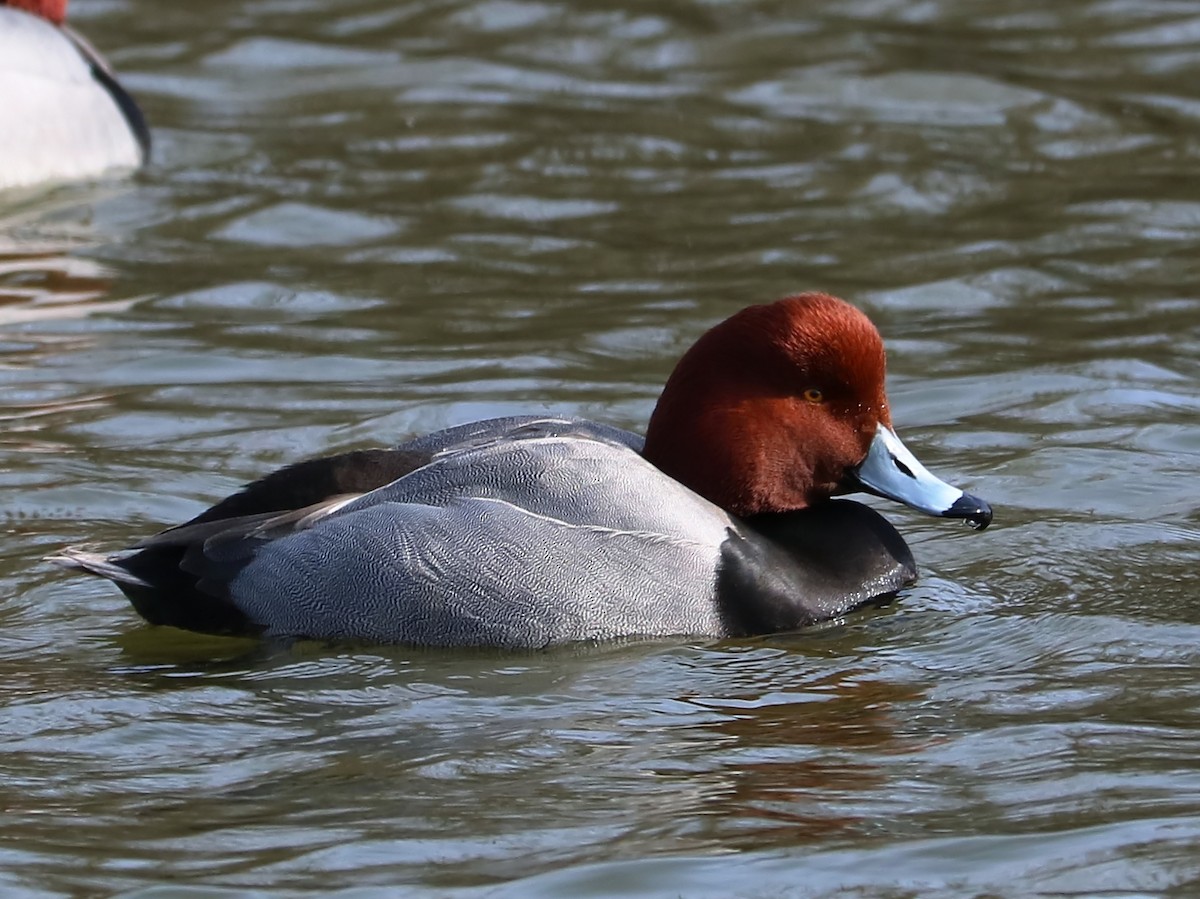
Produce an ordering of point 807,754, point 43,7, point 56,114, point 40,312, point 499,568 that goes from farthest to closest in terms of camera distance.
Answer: point 43,7
point 56,114
point 40,312
point 499,568
point 807,754

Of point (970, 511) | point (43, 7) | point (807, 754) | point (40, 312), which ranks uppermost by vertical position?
point (43, 7)

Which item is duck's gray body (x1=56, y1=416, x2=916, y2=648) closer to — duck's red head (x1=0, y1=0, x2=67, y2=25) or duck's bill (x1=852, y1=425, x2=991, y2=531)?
duck's bill (x1=852, y1=425, x2=991, y2=531)

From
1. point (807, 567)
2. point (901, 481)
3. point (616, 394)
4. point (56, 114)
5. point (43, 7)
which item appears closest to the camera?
point (807, 567)

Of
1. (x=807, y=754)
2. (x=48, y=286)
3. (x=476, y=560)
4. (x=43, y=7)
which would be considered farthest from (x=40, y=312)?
(x=807, y=754)

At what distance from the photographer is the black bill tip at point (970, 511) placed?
6.07m

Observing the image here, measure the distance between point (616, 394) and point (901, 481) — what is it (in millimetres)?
2059

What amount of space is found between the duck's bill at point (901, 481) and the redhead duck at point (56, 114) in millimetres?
6100

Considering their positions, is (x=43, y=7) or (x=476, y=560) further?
(x=43, y=7)

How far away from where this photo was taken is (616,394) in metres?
8.08

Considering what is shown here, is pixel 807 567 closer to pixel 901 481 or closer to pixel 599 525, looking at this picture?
pixel 901 481

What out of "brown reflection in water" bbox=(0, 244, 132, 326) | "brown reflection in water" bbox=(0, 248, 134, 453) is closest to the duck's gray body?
"brown reflection in water" bbox=(0, 248, 134, 453)

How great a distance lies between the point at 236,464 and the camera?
7.43 meters

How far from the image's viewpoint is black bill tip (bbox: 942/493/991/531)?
239 inches

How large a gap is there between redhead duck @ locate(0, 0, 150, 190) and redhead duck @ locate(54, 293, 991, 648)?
5563 millimetres
